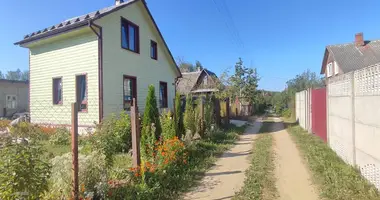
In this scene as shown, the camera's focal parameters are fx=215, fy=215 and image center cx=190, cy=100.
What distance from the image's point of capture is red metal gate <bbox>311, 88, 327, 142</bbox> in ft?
27.2

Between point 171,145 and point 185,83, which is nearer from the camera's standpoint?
point 171,145

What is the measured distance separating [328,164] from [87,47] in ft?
30.9

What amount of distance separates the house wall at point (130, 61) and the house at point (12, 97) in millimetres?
17589

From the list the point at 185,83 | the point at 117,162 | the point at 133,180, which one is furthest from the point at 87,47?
the point at 185,83

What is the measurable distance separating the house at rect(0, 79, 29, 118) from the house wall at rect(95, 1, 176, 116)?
17.6 metres

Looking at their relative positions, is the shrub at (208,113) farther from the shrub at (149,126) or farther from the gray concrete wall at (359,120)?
the gray concrete wall at (359,120)

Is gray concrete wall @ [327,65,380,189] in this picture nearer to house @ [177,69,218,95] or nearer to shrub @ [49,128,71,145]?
shrub @ [49,128,71,145]

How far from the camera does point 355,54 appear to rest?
1908 centimetres

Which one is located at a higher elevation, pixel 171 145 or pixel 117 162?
pixel 171 145

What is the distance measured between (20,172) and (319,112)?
985 cm

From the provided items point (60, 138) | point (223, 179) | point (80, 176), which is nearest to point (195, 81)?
point (60, 138)

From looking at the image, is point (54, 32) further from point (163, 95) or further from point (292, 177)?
point (292, 177)

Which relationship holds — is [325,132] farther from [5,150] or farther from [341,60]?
[341,60]

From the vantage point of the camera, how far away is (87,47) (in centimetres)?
905
